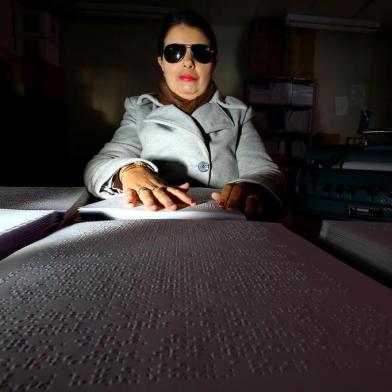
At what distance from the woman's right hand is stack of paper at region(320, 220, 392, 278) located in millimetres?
231

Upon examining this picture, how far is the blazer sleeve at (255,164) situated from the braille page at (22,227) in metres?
0.37

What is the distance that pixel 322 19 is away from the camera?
2.94m

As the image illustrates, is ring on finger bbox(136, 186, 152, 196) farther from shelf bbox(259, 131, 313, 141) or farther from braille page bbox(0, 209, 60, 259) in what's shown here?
shelf bbox(259, 131, 313, 141)

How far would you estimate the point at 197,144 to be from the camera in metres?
0.83

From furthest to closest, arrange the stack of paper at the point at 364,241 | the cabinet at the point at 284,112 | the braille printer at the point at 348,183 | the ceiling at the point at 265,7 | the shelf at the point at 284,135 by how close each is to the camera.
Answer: the shelf at the point at 284,135, the cabinet at the point at 284,112, the ceiling at the point at 265,7, the braille printer at the point at 348,183, the stack of paper at the point at 364,241

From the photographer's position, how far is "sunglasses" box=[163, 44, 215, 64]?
83 centimetres

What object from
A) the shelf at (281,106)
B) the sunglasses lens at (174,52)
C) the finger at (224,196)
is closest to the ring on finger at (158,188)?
the finger at (224,196)

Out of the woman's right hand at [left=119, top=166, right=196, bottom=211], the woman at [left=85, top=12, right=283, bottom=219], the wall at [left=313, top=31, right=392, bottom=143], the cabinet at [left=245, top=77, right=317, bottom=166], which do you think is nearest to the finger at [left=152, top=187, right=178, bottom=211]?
the woman's right hand at [left=119, top=166, right=196, bottom=211]

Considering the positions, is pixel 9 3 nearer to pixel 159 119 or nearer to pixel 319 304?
pixel 159 119

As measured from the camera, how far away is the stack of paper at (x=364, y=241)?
29cm

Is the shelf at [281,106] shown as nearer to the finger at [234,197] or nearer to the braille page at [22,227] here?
the finger at [234,197]

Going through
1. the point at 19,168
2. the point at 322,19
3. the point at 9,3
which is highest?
the point at 322,19

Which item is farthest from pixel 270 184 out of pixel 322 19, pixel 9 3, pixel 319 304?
pixel 322 19

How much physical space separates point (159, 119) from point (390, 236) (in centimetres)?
64
